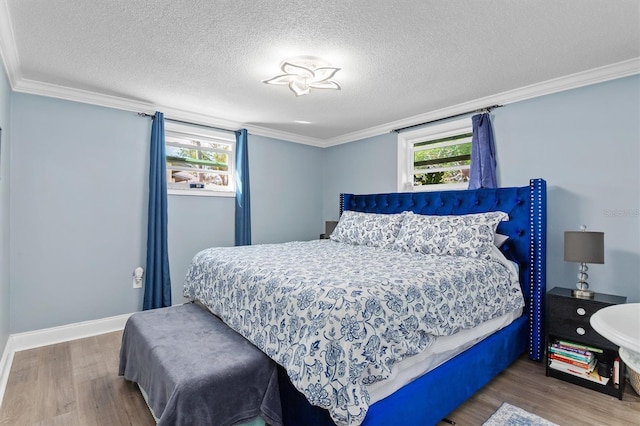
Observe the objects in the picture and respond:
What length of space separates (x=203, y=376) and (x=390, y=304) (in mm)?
913

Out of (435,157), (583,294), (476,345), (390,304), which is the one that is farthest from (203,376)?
(435,157)

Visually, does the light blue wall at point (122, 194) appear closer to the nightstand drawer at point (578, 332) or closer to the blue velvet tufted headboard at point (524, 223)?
the blue velvet tufted headboard at point (524, 223)

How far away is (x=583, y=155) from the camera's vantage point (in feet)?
8.45

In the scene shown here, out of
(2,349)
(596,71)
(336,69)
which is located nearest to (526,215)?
(596,71)

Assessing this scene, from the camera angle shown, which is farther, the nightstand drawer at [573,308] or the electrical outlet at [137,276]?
the electrical outlet at [137,276]

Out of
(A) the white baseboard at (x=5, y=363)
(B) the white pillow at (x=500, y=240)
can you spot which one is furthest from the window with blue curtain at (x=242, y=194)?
(B) the white pillow at (x=500, y=240)

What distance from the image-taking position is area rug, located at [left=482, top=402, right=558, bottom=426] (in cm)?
175

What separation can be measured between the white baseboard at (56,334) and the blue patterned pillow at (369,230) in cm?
241

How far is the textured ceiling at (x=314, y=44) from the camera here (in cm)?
178

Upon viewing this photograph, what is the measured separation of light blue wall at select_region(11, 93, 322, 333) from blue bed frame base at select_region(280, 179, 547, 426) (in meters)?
2.37

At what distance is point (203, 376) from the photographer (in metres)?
1.44

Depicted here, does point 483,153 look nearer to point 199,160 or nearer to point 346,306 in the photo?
point 346,306

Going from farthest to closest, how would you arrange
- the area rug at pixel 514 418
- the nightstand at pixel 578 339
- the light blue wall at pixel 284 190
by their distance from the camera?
1. the light blue wall at pixel 284 190
2. the nightstand at pixel 578 339
3. the area rug at pixel 514 418

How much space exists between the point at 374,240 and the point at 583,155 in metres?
1.85
